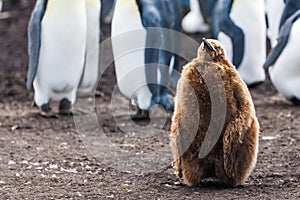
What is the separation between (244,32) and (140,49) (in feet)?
4.18

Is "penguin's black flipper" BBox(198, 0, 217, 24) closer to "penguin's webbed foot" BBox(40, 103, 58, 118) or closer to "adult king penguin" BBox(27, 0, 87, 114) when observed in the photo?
"adult king penguin" BBox(27, 0, 87, 114)

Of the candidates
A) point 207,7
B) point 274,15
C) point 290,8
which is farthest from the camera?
point 207,7

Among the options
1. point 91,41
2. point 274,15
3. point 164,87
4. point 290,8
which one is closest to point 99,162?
point 164,87

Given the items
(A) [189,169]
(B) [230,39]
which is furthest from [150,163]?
(B) [230,39]

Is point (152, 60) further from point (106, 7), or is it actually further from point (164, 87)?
point (106, 7)

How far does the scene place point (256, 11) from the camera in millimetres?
6887

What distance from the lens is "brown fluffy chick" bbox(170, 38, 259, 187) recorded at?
3.85 m

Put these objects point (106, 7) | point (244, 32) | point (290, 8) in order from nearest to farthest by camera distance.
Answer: point (290, 8) < point (244, 32) < point (106, 7)

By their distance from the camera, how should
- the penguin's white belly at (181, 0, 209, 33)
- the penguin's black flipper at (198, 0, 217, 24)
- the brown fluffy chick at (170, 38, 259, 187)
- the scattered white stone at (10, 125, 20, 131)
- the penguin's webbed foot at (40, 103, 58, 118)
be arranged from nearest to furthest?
the brown fluffy chick at (170, 38, 259, 187), the scattered white stone at (10, 125, 20, 131), the penguin's webbed foot at (40, 103, 58, 118), the penguin's black flipper at (198, 0, 217, 24), the penguin's white belly at (181, 0, 209, 33)

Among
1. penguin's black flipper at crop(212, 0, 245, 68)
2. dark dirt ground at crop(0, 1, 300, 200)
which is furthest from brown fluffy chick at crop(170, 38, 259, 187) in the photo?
penguin's black flipper at crop(212, 0, 245, 68)

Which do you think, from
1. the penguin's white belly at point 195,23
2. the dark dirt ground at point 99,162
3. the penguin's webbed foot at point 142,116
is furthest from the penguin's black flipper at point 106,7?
A: the penguin's webbed foot at point 142,116

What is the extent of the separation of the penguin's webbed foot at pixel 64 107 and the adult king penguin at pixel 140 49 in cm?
48

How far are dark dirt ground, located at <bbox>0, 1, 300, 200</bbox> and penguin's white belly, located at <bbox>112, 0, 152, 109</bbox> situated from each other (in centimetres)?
35

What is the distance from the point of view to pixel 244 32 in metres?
6.89
